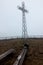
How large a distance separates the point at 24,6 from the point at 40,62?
35.3 ft

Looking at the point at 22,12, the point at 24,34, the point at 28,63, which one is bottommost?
the point at 28,63

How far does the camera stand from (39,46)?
13984mm

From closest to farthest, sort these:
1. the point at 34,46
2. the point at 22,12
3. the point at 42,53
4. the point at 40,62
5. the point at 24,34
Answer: the point at 40,62, the point at 42,53, the point at 34,46, the point at 24,34, the point at 22,12

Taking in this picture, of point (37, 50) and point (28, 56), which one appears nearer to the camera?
point (28, 56)

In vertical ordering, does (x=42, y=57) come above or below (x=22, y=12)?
below

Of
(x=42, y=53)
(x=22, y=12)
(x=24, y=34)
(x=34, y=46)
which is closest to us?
(x=42, y=53)

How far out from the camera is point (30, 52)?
1258cm

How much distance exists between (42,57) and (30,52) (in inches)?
46.8

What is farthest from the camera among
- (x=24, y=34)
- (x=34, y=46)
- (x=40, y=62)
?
(x=24, y=34)

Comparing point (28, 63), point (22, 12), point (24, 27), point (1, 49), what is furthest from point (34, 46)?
point (22, 12)

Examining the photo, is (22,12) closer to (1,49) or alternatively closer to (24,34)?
(24,34)

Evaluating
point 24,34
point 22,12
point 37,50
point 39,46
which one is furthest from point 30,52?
point 22,12

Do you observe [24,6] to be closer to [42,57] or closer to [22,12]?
[22,12]

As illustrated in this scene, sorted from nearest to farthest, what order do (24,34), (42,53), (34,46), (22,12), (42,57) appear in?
(42,57) → (42,53) → (34,46) → (24,34) → (22,12)
